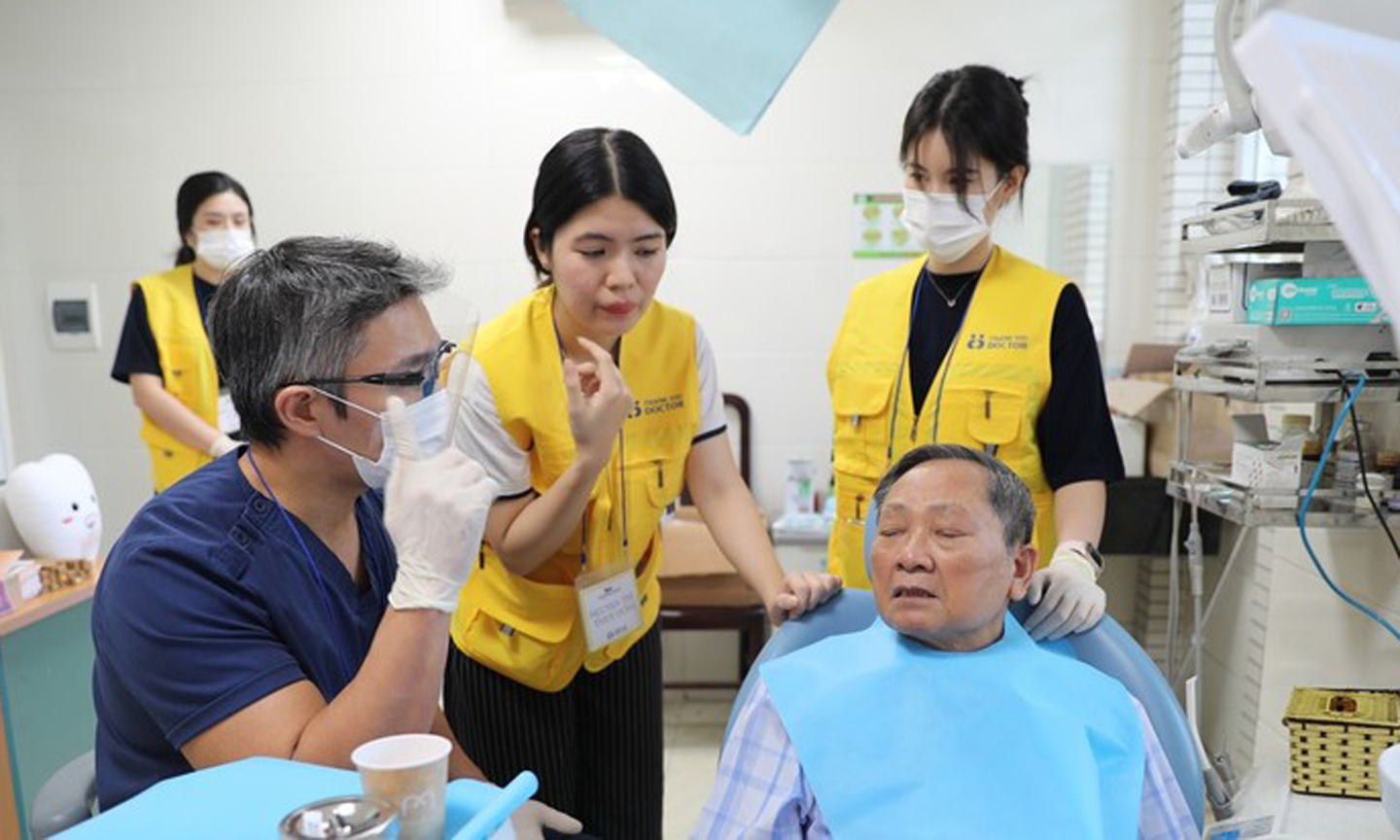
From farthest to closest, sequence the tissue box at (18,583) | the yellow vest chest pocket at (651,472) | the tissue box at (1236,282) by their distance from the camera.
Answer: the tissue box at (18,583)
the tissue box at (1236,282)
the yellow vest chest pocket at (651,472)

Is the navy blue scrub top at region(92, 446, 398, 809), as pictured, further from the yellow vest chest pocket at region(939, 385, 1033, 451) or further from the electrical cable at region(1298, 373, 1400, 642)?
the electrical cable at region(1298, 373, 1400, 642)

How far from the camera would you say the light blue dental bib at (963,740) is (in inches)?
50.1

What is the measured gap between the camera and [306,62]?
3.46 meters

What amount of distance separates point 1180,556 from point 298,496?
2712 millimetres

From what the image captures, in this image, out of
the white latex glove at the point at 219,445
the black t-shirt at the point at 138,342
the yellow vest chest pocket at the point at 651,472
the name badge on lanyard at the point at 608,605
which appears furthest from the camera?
the black t-shirt at the point at 138,342

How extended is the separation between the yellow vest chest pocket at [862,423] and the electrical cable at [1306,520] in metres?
0.89

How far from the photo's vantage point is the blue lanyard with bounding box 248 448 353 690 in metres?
1.14

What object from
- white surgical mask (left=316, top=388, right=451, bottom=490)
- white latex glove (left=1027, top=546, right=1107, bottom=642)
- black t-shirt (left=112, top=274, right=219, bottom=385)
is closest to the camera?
white surgical mask (left=316, top=388, right=451, bottom=490)

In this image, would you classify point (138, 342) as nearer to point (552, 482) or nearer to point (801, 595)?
point (552, 482)

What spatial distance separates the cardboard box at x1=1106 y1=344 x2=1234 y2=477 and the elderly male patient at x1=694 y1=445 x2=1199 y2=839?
1532 millimetres

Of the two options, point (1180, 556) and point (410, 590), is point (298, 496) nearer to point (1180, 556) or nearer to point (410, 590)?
point (410, 590)

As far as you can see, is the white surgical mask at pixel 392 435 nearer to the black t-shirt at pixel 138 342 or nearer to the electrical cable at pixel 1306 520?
the electrical cable at pixel 1306 520

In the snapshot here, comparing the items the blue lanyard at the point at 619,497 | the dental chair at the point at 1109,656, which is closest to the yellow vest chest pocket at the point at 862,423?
the dental chair at the point at 1109,656

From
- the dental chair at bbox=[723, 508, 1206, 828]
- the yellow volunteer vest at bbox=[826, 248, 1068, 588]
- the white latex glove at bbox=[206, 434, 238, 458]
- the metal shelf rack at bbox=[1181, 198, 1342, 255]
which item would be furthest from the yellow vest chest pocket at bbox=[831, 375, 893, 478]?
the white latex glove at bbox=[206, 434, 238, 458]
